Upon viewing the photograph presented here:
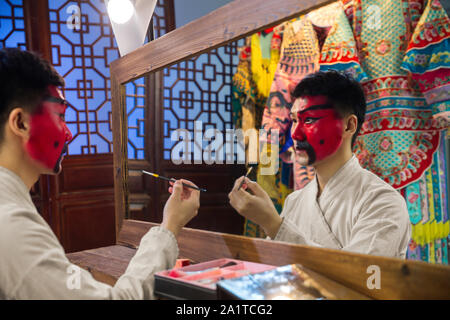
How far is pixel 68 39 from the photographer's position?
7.35 ft

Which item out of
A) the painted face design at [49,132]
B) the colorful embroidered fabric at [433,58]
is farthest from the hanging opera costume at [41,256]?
the colorful embroidered fabric at [433,58]

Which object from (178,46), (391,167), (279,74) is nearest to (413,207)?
(391,167)

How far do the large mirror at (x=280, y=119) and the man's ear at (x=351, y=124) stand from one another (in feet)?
0.06

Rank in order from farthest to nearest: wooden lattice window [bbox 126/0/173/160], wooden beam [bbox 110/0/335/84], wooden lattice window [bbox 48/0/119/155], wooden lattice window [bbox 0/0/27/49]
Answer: wooden lattice window [bbox 0/0/27/49] < wooden lattice window [bbox 48/0/119/155] < wooden lattice window [bbox 126/0/173/160] < wooden beam [bbox 110/0/335/84]

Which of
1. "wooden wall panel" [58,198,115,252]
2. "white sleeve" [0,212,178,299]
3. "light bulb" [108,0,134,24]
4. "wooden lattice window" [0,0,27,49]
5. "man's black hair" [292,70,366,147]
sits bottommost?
"wooden wall panel" [58,198,115,252]

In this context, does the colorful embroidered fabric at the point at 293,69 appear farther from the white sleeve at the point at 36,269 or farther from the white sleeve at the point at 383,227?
the white sleeve at the point at 36,269

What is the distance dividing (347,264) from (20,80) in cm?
86

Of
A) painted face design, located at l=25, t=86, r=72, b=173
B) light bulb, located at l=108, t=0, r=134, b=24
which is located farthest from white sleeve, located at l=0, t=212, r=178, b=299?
light bulb, located at l=108, t=0, r=134, b=24

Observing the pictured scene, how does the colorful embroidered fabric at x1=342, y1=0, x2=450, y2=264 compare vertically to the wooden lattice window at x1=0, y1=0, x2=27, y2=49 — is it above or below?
below

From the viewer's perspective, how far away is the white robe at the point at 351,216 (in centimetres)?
82

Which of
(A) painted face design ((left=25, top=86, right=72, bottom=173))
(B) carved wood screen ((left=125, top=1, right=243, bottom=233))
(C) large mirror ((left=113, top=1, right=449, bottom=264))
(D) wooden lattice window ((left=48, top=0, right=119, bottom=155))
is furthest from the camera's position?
(D) wooden lattice window ((left=48, top=0, right=119, bottom=155))

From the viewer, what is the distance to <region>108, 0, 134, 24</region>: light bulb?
1671mm

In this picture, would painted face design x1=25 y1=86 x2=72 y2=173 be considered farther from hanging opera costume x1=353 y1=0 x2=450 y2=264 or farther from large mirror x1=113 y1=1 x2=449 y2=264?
hanging opera costume x1=353 y1=0 x2=450 y2=264
